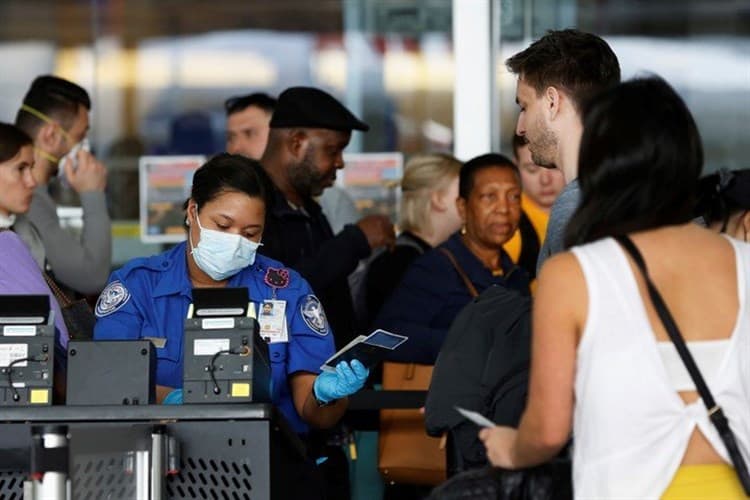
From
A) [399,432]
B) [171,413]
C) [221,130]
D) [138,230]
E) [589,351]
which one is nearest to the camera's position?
[589,351]

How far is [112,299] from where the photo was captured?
4.32m

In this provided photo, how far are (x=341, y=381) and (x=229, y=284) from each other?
0.54m

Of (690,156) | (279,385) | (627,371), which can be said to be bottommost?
(279,385)

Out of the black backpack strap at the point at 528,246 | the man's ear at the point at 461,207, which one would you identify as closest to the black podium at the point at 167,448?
the man's ear at the point at 461,207

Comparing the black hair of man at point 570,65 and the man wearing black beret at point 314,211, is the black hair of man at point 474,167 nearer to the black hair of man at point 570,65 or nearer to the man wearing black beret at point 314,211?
the man wearing black beret at point 314,211

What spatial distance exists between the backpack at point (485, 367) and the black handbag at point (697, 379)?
1.80 feet

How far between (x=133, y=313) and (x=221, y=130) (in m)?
4.76

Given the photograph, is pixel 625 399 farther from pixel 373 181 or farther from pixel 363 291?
pixel 373 181

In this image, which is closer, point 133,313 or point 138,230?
point 133,313

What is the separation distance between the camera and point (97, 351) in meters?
3.76

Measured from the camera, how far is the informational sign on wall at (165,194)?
8.27 meters

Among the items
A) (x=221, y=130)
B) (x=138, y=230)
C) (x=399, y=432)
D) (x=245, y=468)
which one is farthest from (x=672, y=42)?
(x=245, y=468)

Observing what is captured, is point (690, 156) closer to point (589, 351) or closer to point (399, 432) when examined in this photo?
point (589, 351)

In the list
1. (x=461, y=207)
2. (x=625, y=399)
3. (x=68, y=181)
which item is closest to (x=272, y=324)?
(x=625, y=399)
